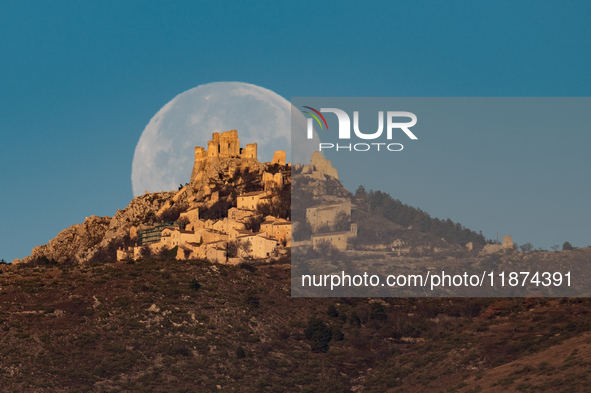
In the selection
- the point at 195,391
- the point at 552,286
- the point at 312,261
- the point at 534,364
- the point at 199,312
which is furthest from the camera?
the point at 312,261

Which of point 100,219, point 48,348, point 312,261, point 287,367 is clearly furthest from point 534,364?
point 100,219

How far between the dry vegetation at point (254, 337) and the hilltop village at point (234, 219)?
32.1 ft

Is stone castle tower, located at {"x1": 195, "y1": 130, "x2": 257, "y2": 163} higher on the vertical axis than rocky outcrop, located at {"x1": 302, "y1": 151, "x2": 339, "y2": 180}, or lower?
higher

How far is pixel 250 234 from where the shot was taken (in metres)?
90.6

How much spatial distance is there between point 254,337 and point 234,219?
122 feet

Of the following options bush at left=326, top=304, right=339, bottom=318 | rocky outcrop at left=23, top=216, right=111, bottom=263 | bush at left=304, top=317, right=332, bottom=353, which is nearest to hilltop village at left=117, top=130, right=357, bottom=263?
rocky outcrop at left=23, top=216, right=111, bottom=263

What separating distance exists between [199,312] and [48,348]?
14.5 m

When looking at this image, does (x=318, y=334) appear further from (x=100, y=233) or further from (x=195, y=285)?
(x=100, y=233)

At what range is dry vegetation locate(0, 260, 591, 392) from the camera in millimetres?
51125

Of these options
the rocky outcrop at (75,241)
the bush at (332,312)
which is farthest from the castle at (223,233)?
the bush at (332,312)

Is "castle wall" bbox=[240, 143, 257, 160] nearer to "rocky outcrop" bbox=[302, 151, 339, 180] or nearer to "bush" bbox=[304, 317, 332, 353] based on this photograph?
"rocky outcrop" bbox=[302, 151, 339, 180]

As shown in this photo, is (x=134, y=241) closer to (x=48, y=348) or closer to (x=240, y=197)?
(x=240, y=197)

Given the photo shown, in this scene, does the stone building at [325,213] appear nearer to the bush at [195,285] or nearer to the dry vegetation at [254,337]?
the dry vegetation at [254,337]

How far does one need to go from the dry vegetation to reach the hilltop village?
32.1 ft
